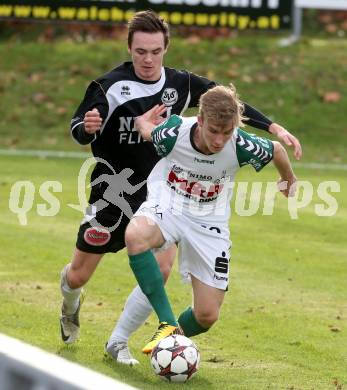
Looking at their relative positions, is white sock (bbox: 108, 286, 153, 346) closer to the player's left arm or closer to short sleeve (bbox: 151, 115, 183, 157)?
short sleeve (bbox: 151, 115, 183, 157)

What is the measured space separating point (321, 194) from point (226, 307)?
7414mm

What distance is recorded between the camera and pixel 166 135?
21.8 feet

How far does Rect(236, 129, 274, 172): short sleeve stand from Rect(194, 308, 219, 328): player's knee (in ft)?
2.86

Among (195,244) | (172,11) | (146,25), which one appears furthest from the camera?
(172,11)

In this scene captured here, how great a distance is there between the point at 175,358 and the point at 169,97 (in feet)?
6.13

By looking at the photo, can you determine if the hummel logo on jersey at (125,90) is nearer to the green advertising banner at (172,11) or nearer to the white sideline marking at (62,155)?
the white sideline marking at (62,155)

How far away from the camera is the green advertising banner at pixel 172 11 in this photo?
2323 cm

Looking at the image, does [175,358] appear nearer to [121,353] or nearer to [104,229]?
[121,353]

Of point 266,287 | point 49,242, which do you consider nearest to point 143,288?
point 266,287

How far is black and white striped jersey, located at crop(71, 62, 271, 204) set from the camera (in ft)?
23.9

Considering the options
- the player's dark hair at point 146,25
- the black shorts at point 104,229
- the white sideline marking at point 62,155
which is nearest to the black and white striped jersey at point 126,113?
the black shorts at point 104,229

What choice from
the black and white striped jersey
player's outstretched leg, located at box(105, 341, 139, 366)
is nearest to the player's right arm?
the black and white striped jersey

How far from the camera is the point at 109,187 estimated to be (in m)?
7.28

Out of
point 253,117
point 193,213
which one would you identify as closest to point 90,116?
point 193,213
